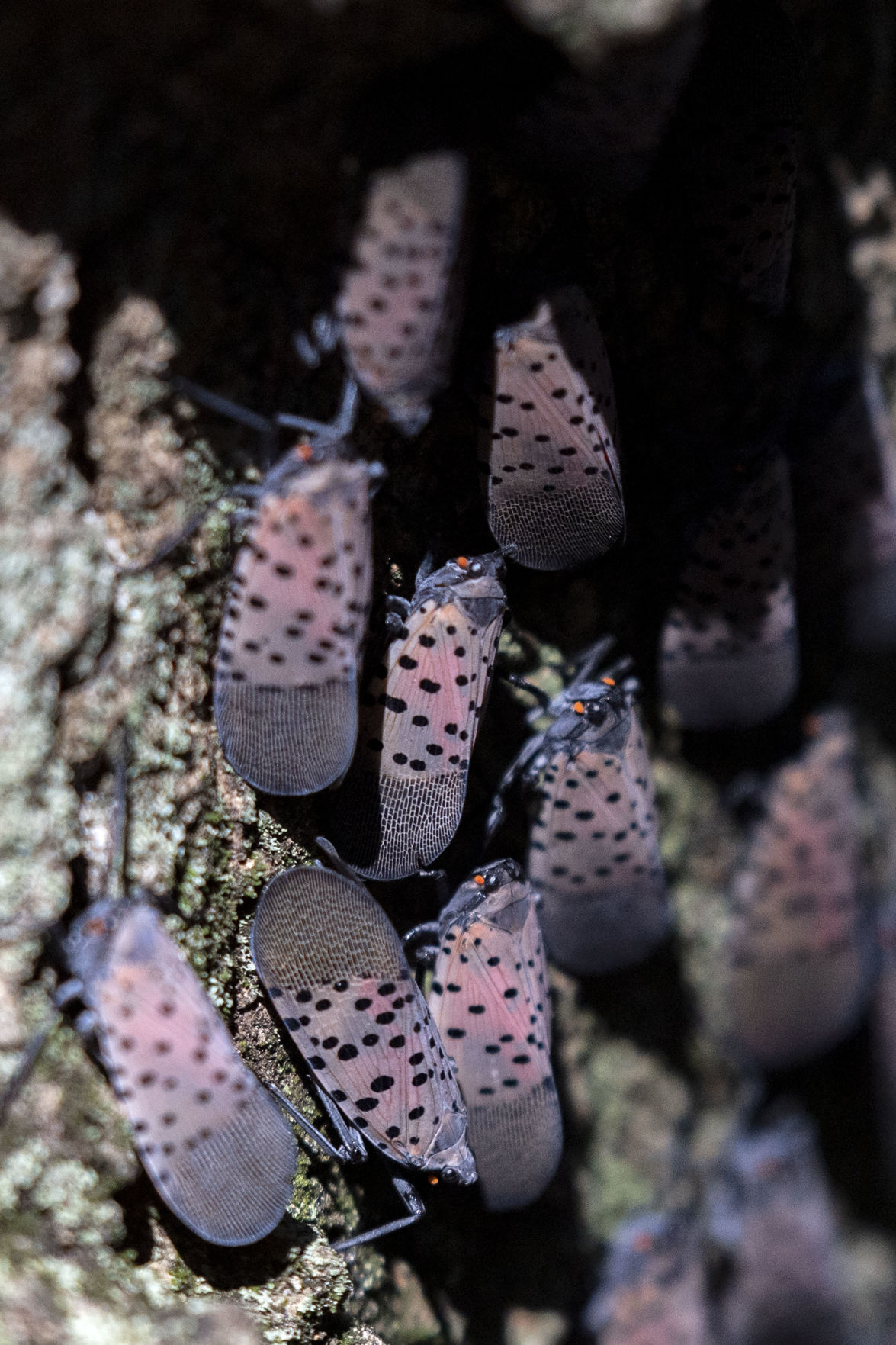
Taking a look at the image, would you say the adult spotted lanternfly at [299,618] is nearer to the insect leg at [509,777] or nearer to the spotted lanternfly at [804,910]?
the insect leg at [509,777]

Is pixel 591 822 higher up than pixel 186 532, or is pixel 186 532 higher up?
pixel 186 532

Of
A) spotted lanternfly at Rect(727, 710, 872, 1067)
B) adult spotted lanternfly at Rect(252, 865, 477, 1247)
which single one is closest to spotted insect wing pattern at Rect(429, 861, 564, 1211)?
adult spotted lanternfly at Rect(252, 865, 477, 1247)

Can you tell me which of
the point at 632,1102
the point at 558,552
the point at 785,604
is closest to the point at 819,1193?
the point at 632,1102

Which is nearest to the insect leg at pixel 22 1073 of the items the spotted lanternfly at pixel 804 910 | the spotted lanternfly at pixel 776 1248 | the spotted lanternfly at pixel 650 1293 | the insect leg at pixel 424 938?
the insect leg at pixel 424 938

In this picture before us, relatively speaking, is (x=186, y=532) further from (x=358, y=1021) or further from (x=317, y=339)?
(x=358, y=1021)

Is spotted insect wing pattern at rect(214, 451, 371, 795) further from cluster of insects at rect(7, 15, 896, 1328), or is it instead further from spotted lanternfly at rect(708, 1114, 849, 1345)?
spotted lanternfly at rect(708, 1114, 849, 1345)

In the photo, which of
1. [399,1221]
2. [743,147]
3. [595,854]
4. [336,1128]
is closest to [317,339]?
[743,147]

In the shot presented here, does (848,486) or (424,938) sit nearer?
(424,938)
